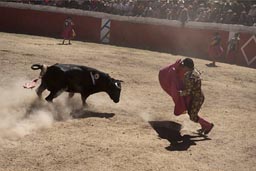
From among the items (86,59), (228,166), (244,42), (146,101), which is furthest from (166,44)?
(228,166)

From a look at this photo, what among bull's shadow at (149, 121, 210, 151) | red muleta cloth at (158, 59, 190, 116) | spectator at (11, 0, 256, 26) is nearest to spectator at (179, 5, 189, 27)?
spectator at (11, 0, 256, 26)

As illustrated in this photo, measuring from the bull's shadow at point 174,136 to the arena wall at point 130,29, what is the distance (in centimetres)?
1250

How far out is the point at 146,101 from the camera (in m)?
10.9

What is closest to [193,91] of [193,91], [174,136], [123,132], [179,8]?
[193,91]

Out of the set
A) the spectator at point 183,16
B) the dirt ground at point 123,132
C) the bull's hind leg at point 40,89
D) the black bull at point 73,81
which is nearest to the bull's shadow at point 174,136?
the dirt ground at point 123,132

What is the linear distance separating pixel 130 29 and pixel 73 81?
52.7ft

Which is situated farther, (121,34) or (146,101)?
(121,34)

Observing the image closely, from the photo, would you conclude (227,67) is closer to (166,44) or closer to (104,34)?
(166,44)

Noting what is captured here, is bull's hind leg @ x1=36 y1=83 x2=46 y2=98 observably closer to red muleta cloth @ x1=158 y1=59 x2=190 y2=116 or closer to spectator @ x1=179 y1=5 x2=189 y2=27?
red muleta cloth @ x1=158 y1=59 x2=190 y2=116

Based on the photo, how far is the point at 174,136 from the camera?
8.27 m

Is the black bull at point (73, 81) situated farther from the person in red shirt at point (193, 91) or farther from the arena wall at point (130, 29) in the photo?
the arena wall at point (130, 29)

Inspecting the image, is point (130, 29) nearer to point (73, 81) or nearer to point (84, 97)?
point (84, 97)

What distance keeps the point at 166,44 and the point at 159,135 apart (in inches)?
619

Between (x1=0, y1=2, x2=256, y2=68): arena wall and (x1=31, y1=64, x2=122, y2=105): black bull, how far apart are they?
499 inches
